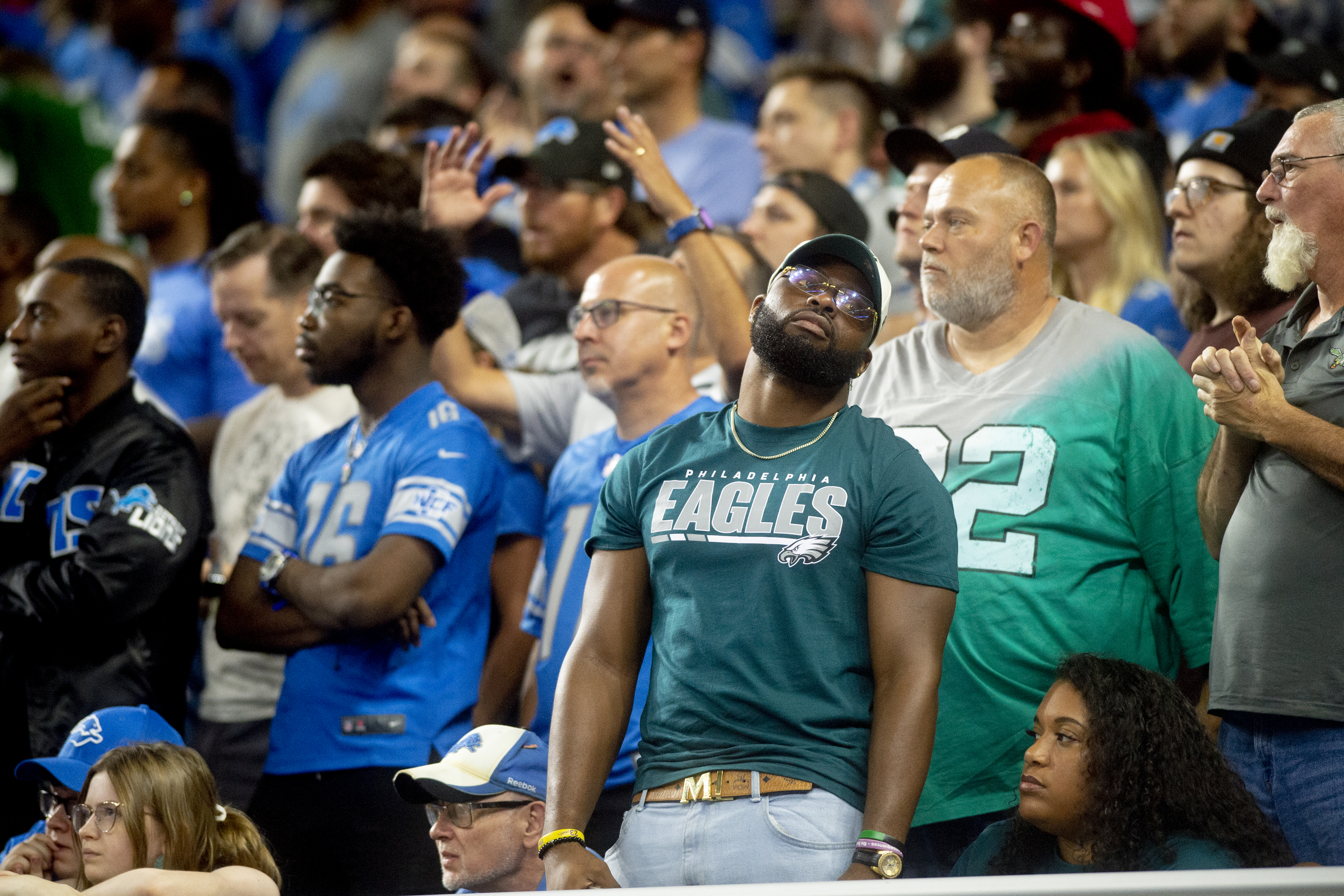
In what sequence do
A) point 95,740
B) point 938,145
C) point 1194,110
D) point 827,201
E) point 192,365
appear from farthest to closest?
point 1194,110, point 192,365, point 827,201, point 938,145, point 95,740

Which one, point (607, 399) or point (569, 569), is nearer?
point (569, 569)

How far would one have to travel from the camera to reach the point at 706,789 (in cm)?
319

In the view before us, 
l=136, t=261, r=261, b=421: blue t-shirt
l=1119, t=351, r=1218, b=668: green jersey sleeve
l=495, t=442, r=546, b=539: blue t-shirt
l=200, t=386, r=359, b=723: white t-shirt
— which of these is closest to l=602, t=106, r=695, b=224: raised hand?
l=495, t=442, r=546, b=539: blue t-shirt

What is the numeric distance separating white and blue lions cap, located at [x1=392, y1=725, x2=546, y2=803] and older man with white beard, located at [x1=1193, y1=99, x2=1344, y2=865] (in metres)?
1.61

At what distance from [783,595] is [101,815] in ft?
5.64

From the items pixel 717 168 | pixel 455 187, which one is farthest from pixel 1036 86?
pixel 455 187

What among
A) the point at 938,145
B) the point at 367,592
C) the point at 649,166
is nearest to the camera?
the point at 367,592

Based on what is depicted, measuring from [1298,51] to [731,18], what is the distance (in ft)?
13.9

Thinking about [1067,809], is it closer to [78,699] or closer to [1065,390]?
[1065,390]

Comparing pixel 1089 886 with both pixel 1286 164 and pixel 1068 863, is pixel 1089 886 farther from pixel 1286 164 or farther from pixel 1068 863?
pixel 1286 164

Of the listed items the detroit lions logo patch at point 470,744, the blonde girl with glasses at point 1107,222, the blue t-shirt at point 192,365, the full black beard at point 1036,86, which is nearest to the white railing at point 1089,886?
the detroit lions logo patch at point 470,744

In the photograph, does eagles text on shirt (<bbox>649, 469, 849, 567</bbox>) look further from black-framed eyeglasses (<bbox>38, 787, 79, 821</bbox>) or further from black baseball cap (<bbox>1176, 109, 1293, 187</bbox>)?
black baseball cap (<bbox>1176, 109, 1293, 187</bbox>)

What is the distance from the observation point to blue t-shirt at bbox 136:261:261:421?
6.31 metres

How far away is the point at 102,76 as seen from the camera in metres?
10.6
